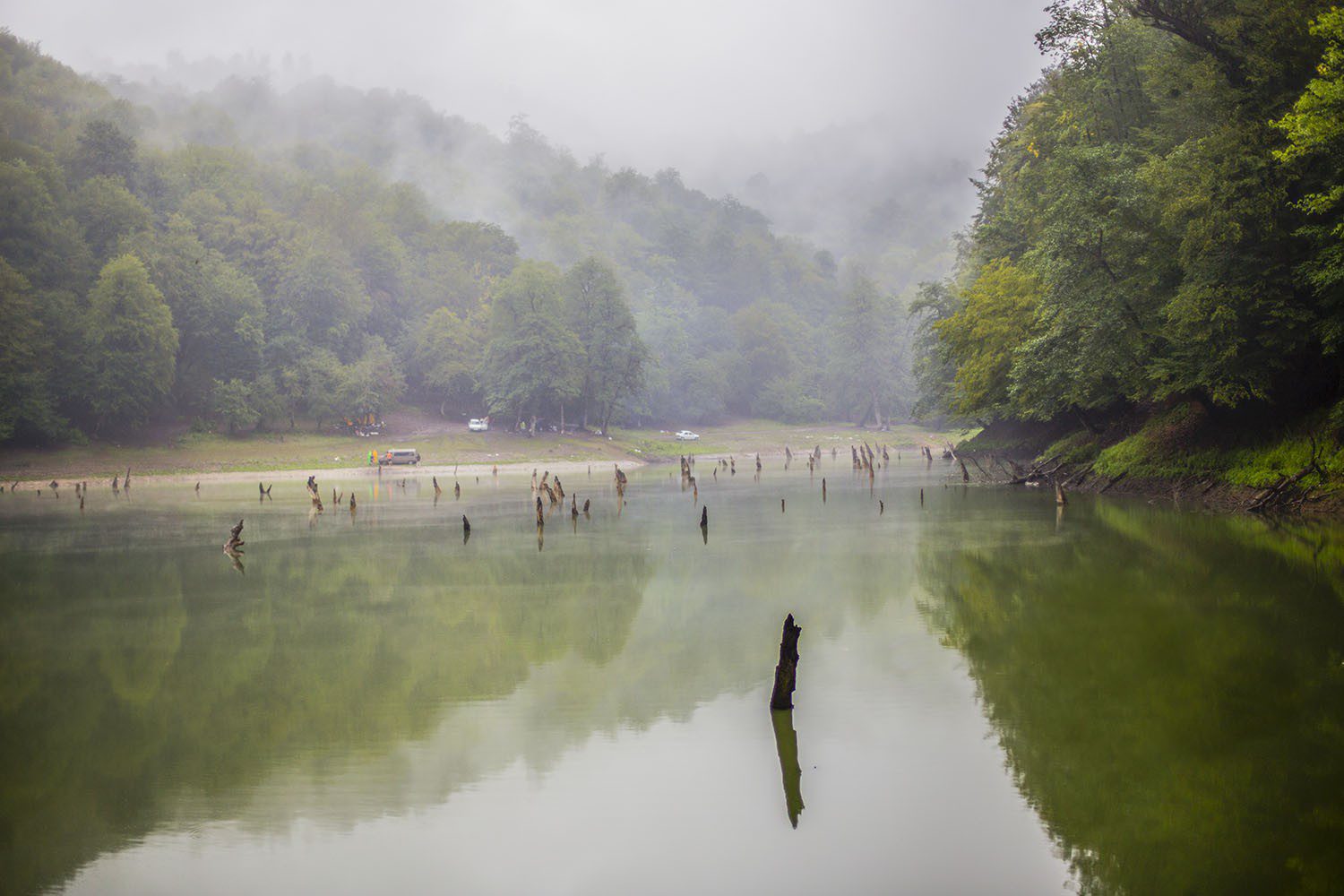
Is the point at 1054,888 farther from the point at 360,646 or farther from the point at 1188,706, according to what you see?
the point at 360,646

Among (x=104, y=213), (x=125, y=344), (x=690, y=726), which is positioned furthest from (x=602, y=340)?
(x=690, y=726)

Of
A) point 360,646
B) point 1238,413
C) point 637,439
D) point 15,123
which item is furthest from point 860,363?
point 360,646

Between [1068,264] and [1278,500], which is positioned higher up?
[1068,264]

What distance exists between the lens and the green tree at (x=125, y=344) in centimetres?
7919

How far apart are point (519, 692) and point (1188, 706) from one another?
9.10m

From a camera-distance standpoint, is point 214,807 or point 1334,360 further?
point 1334,360

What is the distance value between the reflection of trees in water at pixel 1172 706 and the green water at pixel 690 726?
0.06 metres

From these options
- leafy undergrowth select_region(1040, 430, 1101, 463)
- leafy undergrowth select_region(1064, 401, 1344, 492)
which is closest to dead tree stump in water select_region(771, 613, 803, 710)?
leafy undergrowth select_region(1064, 401, 1344, 492)

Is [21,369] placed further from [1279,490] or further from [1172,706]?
[1172,706]

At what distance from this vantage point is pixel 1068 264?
38.6 m

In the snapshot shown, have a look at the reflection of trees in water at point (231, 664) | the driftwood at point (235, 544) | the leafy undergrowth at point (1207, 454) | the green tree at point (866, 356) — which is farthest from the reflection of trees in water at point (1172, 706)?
the green tree at point (866, 356)

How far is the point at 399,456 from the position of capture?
86.8m

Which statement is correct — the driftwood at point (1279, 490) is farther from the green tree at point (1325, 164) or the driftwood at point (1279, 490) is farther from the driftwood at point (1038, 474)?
the driftwood at point (1038, 474)

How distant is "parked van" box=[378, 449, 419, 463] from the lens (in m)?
86.5
